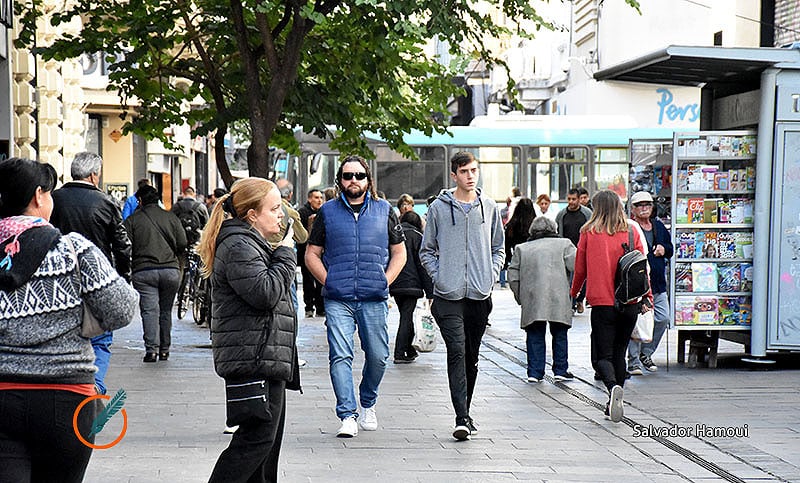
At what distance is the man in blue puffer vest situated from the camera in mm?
8852

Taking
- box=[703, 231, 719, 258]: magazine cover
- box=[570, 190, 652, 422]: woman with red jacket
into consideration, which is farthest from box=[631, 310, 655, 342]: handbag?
box=[703, 231, 719, 258]: magazine cover

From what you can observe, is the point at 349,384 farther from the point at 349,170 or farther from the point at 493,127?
the point at 493,127

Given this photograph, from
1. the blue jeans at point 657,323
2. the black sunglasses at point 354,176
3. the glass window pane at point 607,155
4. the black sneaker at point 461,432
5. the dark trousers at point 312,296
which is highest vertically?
the glass window pane at point 607,155

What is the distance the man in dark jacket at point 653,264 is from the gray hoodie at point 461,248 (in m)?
3.52

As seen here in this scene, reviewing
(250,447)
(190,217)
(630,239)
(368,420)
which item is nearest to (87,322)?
(250,447)

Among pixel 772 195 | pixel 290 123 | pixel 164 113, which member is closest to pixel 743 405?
pixel 772 195

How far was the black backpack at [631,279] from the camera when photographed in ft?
32.1

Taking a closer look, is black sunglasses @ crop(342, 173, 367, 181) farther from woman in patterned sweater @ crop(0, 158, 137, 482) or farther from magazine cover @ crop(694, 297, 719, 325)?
magazine cover @ crop(694, 297, 719, 325)

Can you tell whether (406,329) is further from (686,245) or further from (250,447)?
(250,447)

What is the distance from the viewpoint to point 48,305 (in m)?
4.29

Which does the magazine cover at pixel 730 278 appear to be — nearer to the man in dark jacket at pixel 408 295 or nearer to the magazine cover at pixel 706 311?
the magazine cover at pixel 706 311

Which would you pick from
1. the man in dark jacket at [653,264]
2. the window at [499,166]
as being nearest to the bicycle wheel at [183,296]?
the man in dark jacket at [653,264]

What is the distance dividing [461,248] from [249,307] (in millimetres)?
3390

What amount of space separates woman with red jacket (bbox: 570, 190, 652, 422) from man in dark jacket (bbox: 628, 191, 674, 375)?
6.80 ft
